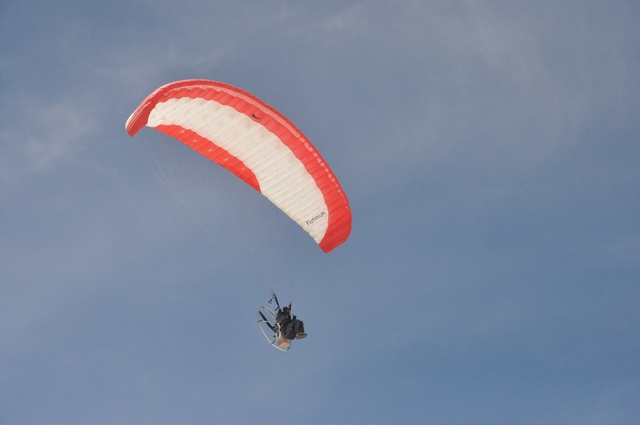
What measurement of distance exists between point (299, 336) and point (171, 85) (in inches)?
308

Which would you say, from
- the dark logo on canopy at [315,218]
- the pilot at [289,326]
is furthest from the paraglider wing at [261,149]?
the pilot at [289,326]

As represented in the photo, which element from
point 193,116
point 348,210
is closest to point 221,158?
point 193,116

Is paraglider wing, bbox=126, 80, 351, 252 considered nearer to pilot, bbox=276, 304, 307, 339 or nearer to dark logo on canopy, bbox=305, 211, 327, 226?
dark logo on canopy, bbox=305, 211, 327, 226

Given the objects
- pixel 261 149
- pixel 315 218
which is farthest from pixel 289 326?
pixel 261 149

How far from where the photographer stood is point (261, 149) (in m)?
19.0

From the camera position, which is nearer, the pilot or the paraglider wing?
the paraglider wing

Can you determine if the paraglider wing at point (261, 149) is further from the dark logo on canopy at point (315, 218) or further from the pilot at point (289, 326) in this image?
the pilot at point (289, 326)

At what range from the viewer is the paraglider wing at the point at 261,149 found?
59.5 feet

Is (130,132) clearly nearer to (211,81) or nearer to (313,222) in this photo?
(211,81)

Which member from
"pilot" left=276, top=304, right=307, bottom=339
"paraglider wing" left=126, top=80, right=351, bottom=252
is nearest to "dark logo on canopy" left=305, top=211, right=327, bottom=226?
"paraglider wing" left=126, top=80, right=351, bottom=252

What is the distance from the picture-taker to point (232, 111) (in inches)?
723

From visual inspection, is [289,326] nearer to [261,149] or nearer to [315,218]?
[315,218]

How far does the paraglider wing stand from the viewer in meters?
18.1

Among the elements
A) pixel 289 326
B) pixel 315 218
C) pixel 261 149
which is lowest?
pixel 289 326
